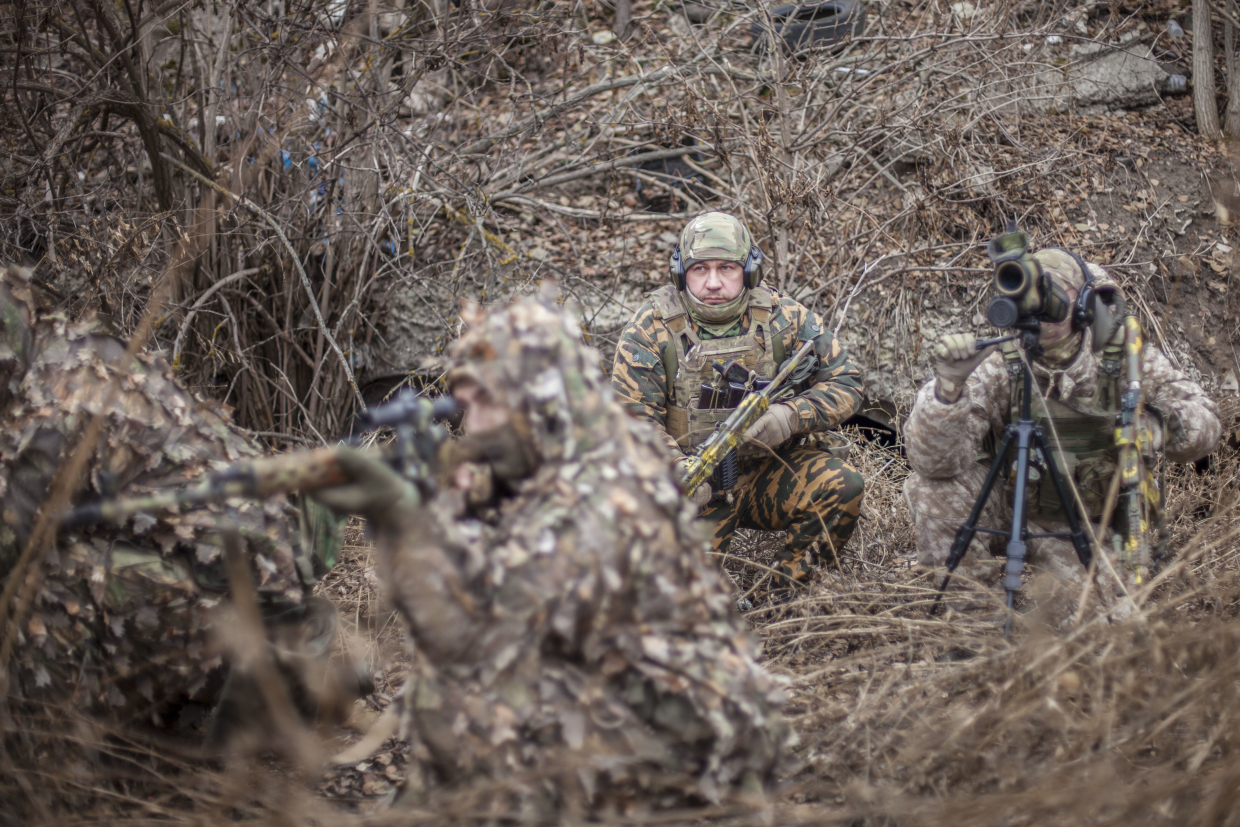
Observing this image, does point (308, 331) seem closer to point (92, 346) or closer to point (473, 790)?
point (92, 346)

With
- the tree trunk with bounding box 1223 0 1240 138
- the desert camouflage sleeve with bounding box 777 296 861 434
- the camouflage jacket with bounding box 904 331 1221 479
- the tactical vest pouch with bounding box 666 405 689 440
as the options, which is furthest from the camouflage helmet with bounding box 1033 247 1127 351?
the tree trunk with bounding box 1223 0 1240 138

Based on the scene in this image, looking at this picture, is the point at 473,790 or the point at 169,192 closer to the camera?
the point at 473,790

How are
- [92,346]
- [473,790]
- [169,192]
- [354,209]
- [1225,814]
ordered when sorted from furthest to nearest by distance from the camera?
[354,209] < [169,192] < [92,346] < [1225,814] < [473,790]

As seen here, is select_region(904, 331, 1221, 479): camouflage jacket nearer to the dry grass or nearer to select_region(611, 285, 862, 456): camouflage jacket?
select_region(611, 285, 862, 456): camouflage jacket

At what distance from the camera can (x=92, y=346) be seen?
8.87ft

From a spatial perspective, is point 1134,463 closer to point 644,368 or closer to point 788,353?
point 788,353

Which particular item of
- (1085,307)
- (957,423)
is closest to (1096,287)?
(1085,307)

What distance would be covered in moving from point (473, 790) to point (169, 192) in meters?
4.99

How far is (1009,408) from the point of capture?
371 cm

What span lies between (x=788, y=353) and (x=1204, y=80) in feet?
19.4

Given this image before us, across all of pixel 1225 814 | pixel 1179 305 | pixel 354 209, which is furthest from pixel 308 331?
pixel 1179 305

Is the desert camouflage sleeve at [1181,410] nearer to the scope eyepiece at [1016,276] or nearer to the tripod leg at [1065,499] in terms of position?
the tripod leg at [1065,499]

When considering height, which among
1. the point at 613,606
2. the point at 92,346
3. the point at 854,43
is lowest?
the point at 613,606

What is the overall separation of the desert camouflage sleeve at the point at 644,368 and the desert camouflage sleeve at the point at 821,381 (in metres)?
0.57
